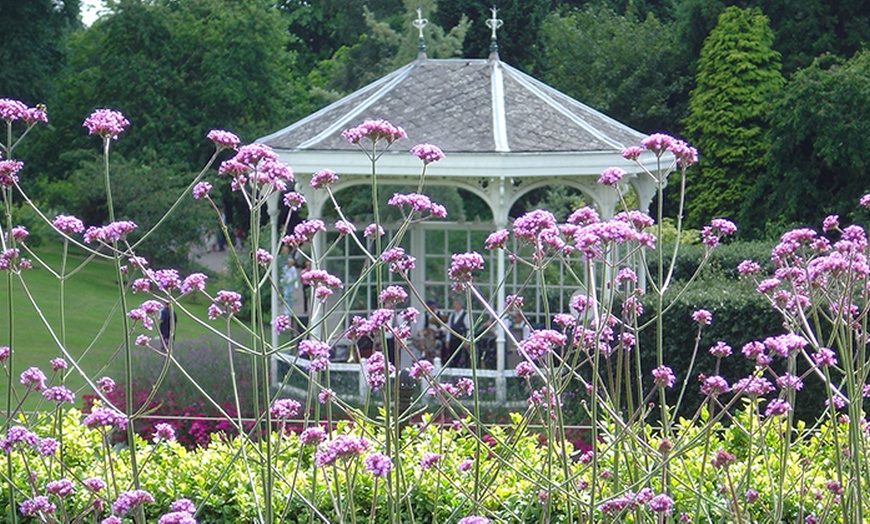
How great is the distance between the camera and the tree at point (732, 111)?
76.6ft

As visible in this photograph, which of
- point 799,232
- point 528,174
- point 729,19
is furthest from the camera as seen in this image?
point 729,19

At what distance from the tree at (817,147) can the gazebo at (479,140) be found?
9.27 m

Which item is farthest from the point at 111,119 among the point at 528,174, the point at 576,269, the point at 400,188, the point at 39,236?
the point at 39,236

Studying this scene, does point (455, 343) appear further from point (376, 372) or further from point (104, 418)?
point (104, 418)

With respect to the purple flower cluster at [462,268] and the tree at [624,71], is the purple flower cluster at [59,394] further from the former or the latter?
the tree at [624,71]

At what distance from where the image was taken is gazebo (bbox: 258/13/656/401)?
11.5 meters

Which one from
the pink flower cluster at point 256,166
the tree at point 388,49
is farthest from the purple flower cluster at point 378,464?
the tree at point 388,49

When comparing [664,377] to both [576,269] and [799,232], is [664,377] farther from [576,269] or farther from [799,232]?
[576,269]

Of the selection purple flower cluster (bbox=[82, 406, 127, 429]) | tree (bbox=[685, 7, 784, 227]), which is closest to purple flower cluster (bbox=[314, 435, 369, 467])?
purple flower cluster (bbox=[82, 406, 127, 429])

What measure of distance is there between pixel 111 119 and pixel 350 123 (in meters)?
9.12

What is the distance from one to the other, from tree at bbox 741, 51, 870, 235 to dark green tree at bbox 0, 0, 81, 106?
1766cm

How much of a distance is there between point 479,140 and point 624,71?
15491mm

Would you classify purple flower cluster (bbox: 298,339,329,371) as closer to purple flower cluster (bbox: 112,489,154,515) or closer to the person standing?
purple flower cluster (bbox: 112,489,154,515)

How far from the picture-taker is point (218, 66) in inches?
1115
